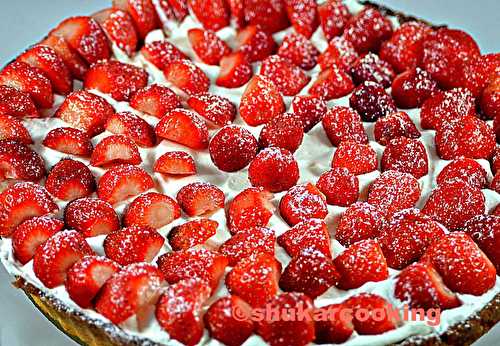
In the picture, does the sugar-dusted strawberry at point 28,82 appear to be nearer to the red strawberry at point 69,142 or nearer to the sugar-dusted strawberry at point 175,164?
the red strawberry at point 69,142

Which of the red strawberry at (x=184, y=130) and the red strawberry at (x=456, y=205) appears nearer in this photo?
the red strawberry at (x=456, y=205)

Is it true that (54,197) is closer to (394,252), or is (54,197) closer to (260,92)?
(260,92)

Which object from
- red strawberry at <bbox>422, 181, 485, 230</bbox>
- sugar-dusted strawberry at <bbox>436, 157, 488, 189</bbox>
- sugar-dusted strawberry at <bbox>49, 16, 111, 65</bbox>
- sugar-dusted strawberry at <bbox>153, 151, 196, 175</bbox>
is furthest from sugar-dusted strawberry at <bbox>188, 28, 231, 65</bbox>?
red strawberry at <bbox>422, 181, 485, 230</bbox>

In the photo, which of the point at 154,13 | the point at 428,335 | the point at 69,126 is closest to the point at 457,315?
the point at 428,335

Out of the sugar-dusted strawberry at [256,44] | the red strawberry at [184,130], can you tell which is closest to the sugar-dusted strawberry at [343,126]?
the red strawberry at [184,130]

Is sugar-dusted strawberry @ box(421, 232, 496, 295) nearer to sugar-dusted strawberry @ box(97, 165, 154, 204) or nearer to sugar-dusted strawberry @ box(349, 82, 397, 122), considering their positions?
sugar-dusted strawberry @ box(349, 82, 397, 122)

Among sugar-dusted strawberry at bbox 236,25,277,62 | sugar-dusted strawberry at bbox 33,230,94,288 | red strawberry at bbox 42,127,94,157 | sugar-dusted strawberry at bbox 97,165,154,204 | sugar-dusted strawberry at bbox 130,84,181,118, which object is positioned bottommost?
sugar-dusted strawberry at bbox 33,230,94,288

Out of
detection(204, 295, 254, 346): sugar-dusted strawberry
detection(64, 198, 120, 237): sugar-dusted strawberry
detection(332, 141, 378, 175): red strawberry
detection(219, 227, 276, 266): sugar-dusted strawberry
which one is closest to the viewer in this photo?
detection(204, 295, 254, 346): sugar-dusted strawberry
